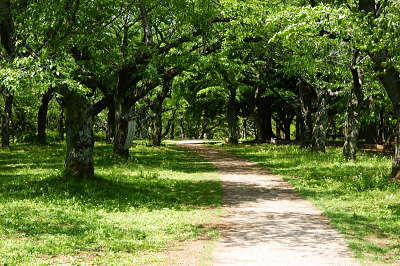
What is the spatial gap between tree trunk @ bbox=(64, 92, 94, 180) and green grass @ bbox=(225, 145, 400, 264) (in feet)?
27.7

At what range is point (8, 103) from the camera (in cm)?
3722

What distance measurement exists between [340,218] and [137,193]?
737cm

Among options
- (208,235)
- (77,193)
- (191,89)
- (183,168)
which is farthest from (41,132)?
(208,235)

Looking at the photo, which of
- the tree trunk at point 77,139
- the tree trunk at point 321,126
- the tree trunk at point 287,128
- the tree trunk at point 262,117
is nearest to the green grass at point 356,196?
the tree trunk at point 321,126

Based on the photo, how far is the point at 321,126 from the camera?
31906 millimetres

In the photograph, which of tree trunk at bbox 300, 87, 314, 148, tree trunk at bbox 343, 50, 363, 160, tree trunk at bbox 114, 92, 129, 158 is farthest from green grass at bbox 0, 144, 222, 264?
tree trunk at bbox 300, 87, 314, 148

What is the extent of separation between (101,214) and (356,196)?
29.0 ft

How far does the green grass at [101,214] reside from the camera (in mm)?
9438

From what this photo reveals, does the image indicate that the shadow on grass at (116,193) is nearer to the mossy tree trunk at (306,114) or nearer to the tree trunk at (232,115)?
the mossy tree trunk at (306,114)

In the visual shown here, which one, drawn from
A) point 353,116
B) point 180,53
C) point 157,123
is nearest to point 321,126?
point 353,116

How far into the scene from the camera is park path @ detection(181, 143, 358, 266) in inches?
353

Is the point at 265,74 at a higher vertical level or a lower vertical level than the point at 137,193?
higher

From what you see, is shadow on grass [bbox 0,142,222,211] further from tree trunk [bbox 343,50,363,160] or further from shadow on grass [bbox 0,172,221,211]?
tree trunk [bbox 343,50,363,160]

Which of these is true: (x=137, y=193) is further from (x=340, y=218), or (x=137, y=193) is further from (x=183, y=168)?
(x=183, y=168)
